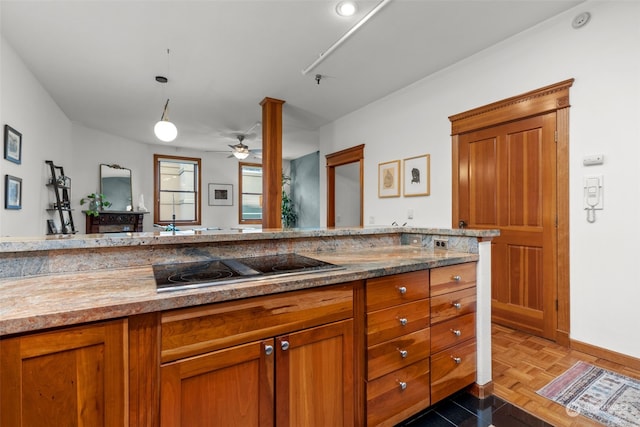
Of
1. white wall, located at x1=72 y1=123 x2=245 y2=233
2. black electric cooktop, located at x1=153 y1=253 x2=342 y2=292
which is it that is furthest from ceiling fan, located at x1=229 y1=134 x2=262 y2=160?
black electric cooktop, located at x1=153 y1=253 x2=342 y2=292

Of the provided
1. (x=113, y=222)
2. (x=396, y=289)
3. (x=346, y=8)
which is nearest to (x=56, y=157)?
(x=113, y=222)

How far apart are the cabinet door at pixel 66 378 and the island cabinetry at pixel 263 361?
0.13 m

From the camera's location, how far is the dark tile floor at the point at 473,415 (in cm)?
160

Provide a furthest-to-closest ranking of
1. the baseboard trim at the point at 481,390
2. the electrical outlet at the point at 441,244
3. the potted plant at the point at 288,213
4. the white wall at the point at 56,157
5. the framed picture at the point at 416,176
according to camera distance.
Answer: the potted plant at the point at 288,213
the framed picture at the point at 416,176
the white wall at the point at 56,157
the electrical outlet at the point at 441,244
the baseboard trim at the point at 481,390

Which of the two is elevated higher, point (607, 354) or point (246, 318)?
point (246, 318)

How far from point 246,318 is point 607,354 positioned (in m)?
2.78

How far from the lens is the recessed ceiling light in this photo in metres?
2.28

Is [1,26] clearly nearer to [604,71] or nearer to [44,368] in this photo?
[44,368]

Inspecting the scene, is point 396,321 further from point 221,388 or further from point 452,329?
point 221,388

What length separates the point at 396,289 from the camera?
147 cm

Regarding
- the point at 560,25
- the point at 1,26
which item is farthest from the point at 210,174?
the point at 560,25

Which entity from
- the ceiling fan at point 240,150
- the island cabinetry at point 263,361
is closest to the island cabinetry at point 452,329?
the island cabinetry at point 263,361

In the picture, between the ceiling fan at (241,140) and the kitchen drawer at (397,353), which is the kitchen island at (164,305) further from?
the ceiling fan at (241,140)

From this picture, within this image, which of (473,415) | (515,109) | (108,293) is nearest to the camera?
(108,293)
